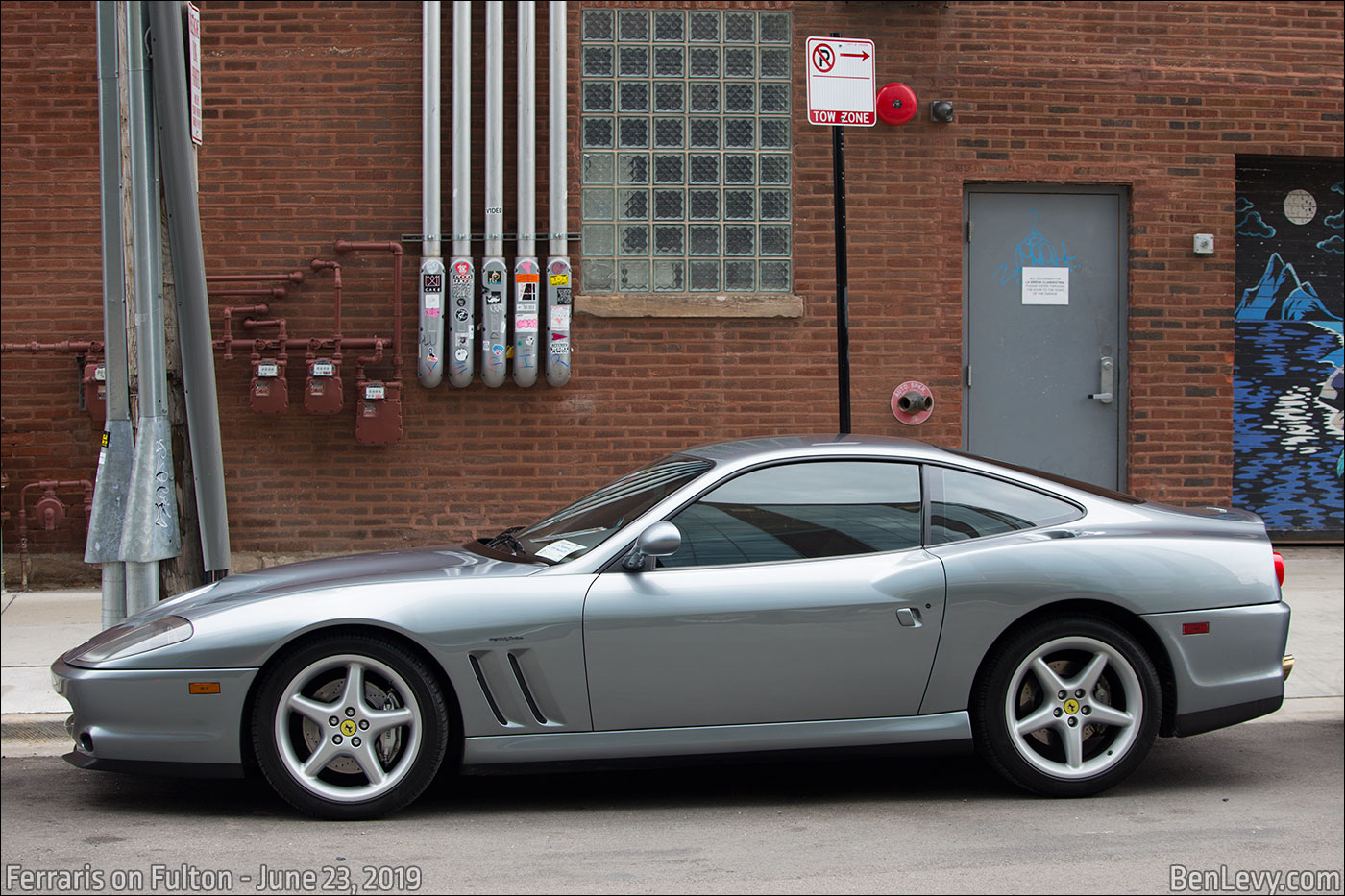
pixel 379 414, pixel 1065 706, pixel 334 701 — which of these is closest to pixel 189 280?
pixel 334 701

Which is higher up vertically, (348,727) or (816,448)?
(816,448)

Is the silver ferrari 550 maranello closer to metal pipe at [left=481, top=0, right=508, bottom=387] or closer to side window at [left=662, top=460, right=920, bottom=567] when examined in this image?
side window at [left=662, top=460, right=920, bottom=567]

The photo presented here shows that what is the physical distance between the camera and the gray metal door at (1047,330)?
30.3 ft

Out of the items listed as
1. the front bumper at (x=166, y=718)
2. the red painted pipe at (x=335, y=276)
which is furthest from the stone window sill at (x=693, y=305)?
the front bumper at (x=166, y=718)

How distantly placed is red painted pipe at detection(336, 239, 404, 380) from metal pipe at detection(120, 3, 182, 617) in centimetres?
273

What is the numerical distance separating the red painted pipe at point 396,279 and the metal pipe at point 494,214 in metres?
0.56

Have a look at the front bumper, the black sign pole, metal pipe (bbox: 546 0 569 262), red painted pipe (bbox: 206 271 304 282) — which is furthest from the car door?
red painted pipe (bbox: 206 271 304 282)

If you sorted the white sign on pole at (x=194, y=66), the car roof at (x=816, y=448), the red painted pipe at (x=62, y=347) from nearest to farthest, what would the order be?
1. the car roof at (x=816, y=448)
2. the white sign on pole at (x=194, y=66)
3. the red painted pipe at (x=62, y=347)

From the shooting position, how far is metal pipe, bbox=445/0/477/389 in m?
8.59

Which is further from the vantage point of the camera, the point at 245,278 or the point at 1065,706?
the point at 245,278

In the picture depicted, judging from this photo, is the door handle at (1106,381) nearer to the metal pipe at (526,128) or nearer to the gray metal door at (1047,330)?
the gray metal door at (1047,330)

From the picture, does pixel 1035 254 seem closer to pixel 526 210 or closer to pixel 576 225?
pixel 576 225

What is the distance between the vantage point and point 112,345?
5883mm

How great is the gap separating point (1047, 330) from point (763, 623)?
5601 mm
